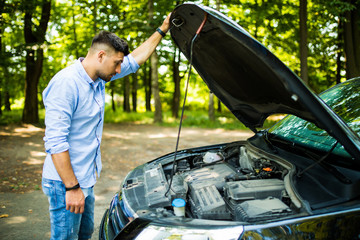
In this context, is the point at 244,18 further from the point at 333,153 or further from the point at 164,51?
the point at 333,153

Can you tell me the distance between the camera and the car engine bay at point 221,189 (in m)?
1.87

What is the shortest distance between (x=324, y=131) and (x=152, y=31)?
11.1 meters

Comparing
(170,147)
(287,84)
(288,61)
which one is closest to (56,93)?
(287,84)

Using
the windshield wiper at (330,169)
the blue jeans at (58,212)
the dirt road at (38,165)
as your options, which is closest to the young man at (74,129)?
the blue jeans at (58,212)

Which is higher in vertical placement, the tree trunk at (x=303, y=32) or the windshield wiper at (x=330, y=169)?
the tree trunk at (x=303, y=32)

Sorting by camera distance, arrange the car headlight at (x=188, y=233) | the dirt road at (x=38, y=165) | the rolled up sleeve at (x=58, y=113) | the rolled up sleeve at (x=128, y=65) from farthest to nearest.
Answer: the dirt road at (x=38, y=165)
the rolled up sleeve at (x=128, y=65)
the rolled up sleeve at (x=58, y=113)
the car headlight at (x=188, y=233)

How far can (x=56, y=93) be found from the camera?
1912 millimetres

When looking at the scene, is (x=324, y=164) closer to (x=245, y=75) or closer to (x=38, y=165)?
(x=245, y=75)

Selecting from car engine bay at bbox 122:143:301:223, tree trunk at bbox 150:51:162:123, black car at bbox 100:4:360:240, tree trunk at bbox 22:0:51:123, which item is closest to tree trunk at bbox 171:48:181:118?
tree trunk at bbox 150:51:162:123

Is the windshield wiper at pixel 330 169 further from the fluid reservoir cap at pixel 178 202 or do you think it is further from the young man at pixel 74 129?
the young man at pixel 74 129

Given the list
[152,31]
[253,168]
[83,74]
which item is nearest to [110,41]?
[83,74]

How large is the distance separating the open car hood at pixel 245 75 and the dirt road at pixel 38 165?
2467 millimetres

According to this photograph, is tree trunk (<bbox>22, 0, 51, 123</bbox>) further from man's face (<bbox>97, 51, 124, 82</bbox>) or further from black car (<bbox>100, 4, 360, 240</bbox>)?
black car (<bbox>100, 4, 360, 240</bbox>)

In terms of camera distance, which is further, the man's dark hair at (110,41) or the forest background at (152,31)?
the forest background at (152,31)
